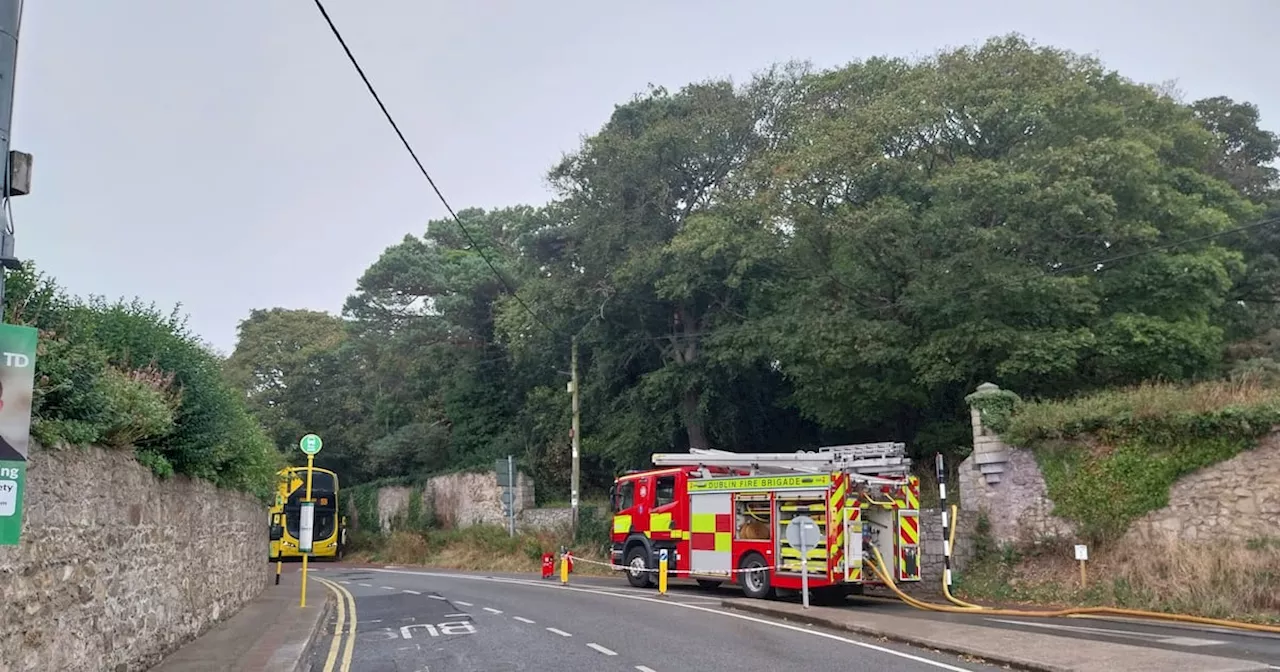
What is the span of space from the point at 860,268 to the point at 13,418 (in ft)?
80.6

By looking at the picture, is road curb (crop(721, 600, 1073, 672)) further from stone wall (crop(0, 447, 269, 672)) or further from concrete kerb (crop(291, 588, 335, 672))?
stone wall (crop(0, 447, 269, 672))

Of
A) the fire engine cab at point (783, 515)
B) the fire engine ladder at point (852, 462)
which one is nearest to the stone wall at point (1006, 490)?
the fire engine cab at point (783, 515)

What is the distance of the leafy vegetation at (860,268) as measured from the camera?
24.3 meters

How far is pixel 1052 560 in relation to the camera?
→ 64.1 ft

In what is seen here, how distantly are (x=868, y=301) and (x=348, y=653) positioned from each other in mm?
18742

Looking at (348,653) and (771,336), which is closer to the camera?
(348,653)

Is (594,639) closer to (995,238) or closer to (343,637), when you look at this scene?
(343,637)

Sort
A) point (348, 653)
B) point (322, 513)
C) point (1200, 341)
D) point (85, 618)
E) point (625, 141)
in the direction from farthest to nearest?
point (322, 513) < point (625, 141) < point (1200, 341) < point (348, 653) < point (85, 618)

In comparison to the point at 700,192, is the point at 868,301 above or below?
below

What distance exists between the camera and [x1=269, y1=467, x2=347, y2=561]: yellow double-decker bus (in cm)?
3650

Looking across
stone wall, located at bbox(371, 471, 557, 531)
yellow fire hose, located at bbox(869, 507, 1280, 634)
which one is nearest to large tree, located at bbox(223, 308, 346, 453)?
stone wall, located at bbox(371, 471, 557, 531)

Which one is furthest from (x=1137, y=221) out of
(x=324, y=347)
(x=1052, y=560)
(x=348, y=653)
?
(x=324, y=347)

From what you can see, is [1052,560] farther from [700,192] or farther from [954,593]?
[700,192]

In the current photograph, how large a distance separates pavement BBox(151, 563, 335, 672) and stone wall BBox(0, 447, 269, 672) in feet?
0.92
